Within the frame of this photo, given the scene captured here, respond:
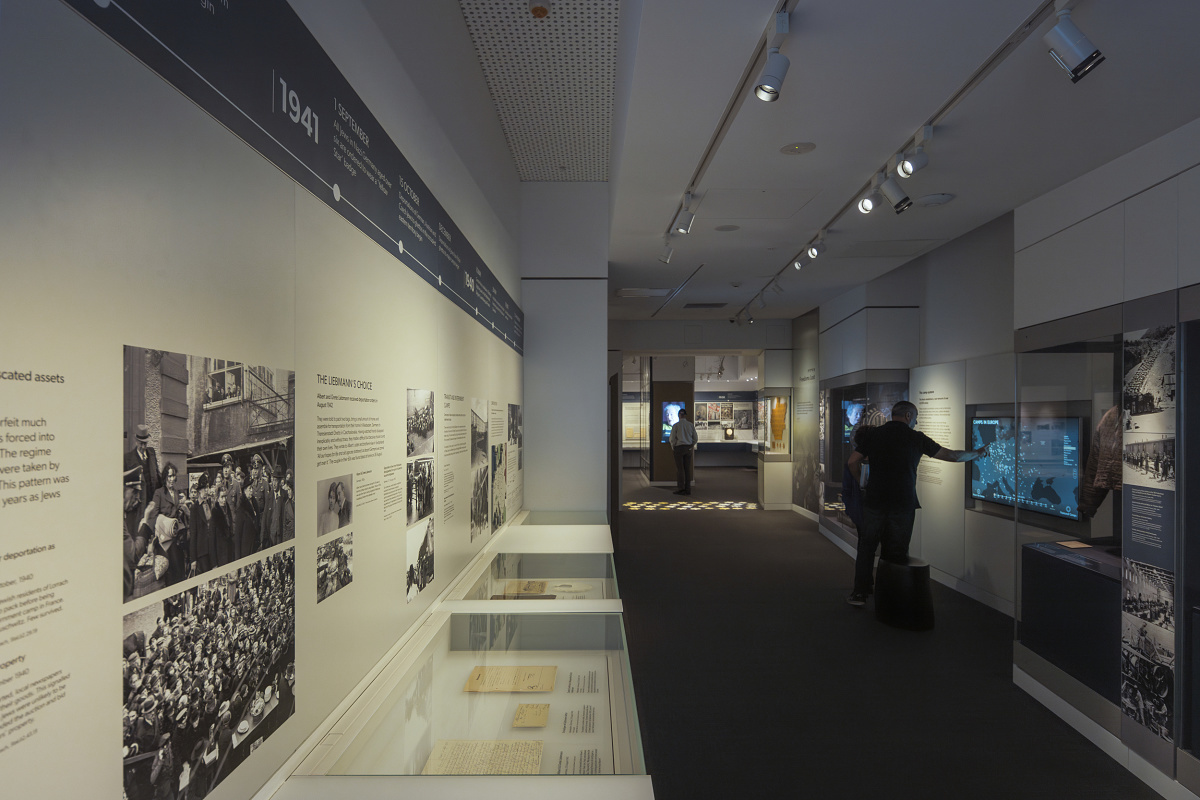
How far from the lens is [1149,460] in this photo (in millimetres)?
2887

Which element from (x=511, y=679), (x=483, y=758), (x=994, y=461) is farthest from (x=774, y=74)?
(x=994, y=461)

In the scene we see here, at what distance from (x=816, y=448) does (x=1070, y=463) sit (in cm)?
583

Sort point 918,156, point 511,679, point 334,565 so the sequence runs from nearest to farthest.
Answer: point 334,565
point 511,679
point 918,156

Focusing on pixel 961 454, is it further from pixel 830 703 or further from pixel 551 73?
pixel 551 73

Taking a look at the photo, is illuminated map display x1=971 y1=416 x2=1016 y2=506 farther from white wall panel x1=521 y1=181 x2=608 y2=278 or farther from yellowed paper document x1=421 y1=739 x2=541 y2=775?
yellowed paper document x1=421 y1=739 x2=541 y2=775

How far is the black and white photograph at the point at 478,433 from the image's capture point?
335 cm

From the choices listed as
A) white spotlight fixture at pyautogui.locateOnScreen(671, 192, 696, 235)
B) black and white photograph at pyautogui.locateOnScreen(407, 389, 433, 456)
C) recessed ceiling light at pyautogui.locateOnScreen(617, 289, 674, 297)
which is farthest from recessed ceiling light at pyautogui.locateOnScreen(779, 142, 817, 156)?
recessed ceiling light at pyautogui.locateOnScreen(617, 289, 674, 297)

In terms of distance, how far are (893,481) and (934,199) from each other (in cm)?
219

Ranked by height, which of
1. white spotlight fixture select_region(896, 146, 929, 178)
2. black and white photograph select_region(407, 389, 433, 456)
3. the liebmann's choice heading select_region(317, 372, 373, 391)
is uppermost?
white spotlight fixture select_region(896, 146, 929, 178)

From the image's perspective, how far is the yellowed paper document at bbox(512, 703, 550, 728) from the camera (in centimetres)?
158

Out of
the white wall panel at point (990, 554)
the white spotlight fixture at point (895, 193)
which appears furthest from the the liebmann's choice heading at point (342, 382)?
the white wall panel at point (990, 554)

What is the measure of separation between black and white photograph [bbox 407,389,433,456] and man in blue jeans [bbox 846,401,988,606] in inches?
158

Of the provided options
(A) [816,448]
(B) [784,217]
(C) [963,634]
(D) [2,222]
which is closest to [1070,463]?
(C) [963,634]

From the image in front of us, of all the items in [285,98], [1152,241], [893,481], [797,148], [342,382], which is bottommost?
[893,481]
